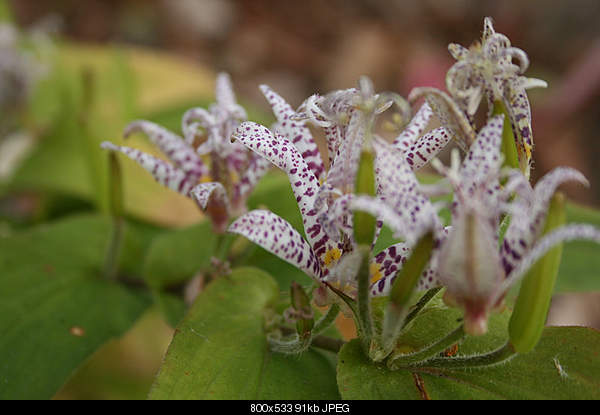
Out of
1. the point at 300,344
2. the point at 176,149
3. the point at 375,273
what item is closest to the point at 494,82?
the point at 375,273

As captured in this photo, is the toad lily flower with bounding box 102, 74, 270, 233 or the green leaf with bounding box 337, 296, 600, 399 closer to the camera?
the green leaf with bounding box 337, 296, 600, 399

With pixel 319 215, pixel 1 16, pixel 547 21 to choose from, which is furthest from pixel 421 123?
pixel 547 21

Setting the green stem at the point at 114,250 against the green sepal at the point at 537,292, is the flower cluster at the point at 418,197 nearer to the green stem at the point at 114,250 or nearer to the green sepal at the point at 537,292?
the green sepal at the point at 537,292

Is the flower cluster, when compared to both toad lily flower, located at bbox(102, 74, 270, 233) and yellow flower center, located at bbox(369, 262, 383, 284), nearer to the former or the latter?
yellow flower center, located at bbox(369, 262, 383, 284)

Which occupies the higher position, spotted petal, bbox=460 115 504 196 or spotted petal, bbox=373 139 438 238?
spotted petal, bbox=460 115 504 196

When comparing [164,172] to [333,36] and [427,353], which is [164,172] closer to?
[427,353]

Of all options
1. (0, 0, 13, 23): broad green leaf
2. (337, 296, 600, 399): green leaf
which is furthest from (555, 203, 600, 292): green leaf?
(0, 0, 13, 23): broad green leaf

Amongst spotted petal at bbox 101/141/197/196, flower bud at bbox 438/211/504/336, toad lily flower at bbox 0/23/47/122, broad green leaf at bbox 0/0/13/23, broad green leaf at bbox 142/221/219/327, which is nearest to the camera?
flower bud at bbox 438/211/504/336
